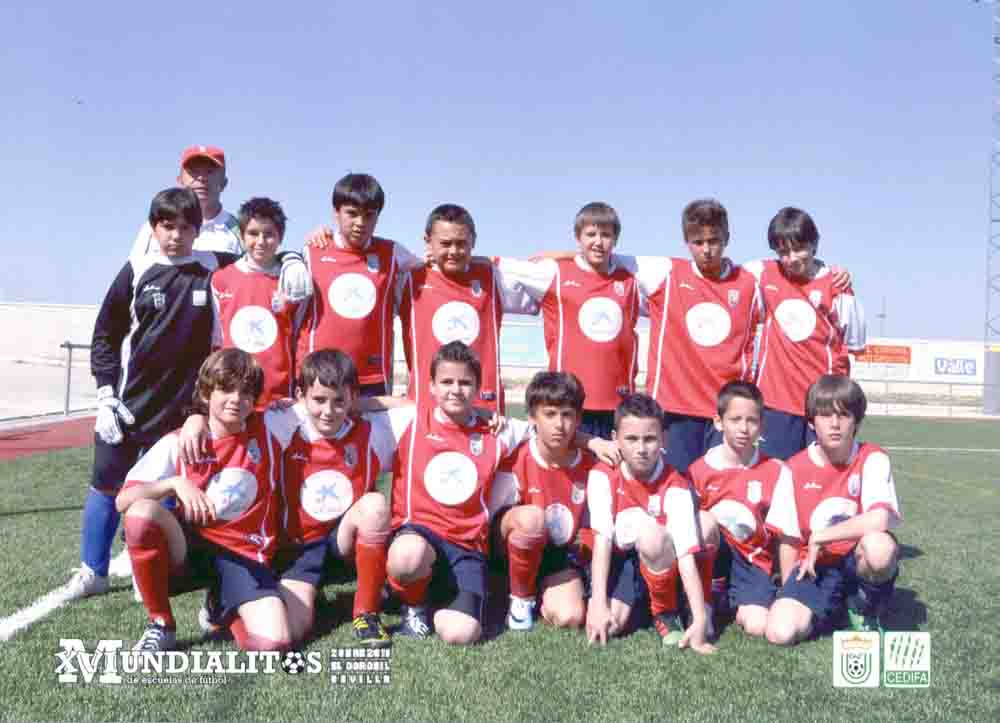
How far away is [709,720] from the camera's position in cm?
246

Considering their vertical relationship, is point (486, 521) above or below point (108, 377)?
below

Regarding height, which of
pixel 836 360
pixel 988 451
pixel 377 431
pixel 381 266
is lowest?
pixel 988 451

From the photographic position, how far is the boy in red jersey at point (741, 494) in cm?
348

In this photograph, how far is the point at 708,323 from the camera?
4.09 meters

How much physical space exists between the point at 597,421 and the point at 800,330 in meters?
1.18

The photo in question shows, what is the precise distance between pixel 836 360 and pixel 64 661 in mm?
3732

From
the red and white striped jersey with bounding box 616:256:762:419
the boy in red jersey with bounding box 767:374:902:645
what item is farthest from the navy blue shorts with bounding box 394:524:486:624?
the red and white striped jersey with bounding box 616:256:762:419

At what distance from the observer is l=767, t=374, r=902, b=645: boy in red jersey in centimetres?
330

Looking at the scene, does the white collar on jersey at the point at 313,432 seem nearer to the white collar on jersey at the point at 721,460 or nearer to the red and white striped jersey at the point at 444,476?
the red and white striped jersey at the point at 444,476

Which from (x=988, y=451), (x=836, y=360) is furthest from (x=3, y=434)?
(x=988, y=451)

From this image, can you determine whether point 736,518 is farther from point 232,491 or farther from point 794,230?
point 232,491

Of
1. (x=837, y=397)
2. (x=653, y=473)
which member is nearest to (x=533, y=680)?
(x=653, y=473)

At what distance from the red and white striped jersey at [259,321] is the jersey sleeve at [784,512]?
A: 2.23 meters

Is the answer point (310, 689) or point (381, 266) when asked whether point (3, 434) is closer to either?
point (381, 266)
